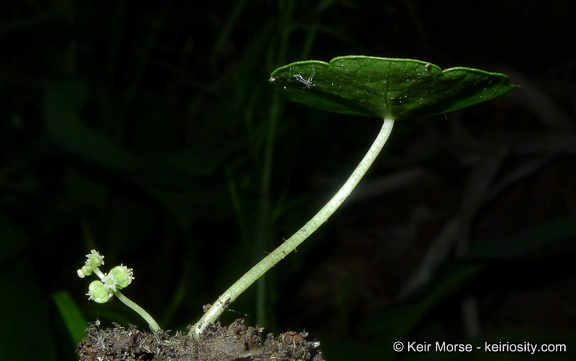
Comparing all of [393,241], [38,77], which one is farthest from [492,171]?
[38,77]

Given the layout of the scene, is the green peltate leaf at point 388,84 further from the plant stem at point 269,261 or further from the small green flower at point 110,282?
the small green flower at point 110,282

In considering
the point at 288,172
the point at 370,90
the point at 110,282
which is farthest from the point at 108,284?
the point at 288,172

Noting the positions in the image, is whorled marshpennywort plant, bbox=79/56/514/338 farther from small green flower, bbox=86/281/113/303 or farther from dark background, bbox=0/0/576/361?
dark background, bbox=0/0/576/361

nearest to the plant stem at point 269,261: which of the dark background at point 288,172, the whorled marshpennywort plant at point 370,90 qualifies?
the whorled marshpennywort plant at point 370,90

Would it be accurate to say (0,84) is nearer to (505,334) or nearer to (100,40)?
(100,40)

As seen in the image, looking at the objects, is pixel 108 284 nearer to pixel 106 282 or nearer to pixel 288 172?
pixel 106 282

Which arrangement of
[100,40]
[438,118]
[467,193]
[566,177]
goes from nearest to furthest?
[100,40], [467,193], [566,177], [438,118]
